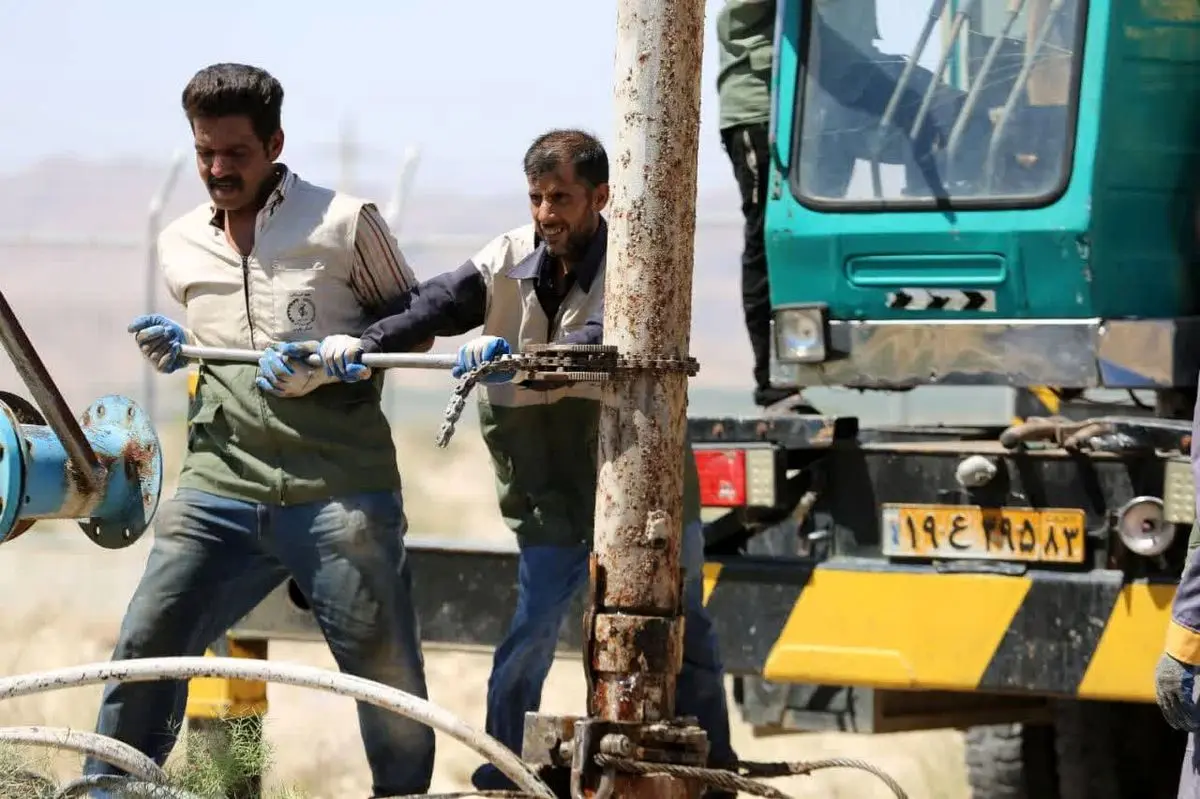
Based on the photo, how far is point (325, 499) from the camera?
15.8 feet

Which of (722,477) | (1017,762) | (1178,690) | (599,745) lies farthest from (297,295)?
(1017,762)

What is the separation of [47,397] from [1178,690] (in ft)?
7.28

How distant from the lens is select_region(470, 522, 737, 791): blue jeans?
5062 mm

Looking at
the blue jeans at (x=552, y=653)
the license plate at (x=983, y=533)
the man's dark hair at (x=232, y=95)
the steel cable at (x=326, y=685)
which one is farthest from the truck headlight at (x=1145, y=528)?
the man's dark hair at (x=232, y=95)

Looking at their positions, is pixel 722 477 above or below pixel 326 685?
above

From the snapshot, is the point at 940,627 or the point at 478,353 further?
the point at 940,627

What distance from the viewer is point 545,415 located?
5.16 metres

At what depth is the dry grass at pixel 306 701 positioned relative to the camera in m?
9.03

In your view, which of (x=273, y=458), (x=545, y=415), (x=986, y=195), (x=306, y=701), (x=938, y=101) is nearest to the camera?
(x=273, y=458)

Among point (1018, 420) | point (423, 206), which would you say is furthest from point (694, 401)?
point (423, 206)

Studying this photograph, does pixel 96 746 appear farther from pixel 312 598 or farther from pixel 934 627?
pixel 934 627

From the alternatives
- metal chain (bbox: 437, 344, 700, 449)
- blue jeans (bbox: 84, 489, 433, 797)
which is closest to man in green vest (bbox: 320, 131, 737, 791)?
blue jeans (bbox: 84, 489, 433, 797)

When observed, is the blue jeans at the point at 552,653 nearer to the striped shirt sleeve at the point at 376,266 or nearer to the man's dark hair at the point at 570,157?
the striped shirt sleeve at the point at 376,266

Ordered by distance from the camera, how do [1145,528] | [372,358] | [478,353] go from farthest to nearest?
[1145,528] < [372,358] < [478,353]
